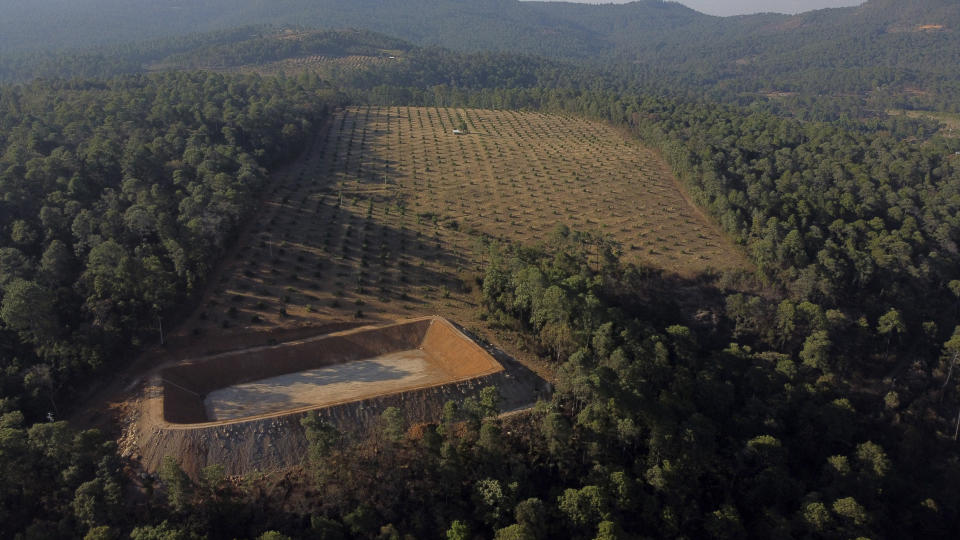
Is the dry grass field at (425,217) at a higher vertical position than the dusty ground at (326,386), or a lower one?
higher

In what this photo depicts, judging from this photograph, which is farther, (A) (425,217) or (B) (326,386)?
(A) (425,217)

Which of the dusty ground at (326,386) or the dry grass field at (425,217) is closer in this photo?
the dusty ground at (326,386)

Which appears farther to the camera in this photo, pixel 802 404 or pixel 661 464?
pixel 802 404

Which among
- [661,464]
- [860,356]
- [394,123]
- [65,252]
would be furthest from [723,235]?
[394,123]

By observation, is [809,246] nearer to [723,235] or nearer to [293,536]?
[723,235]
